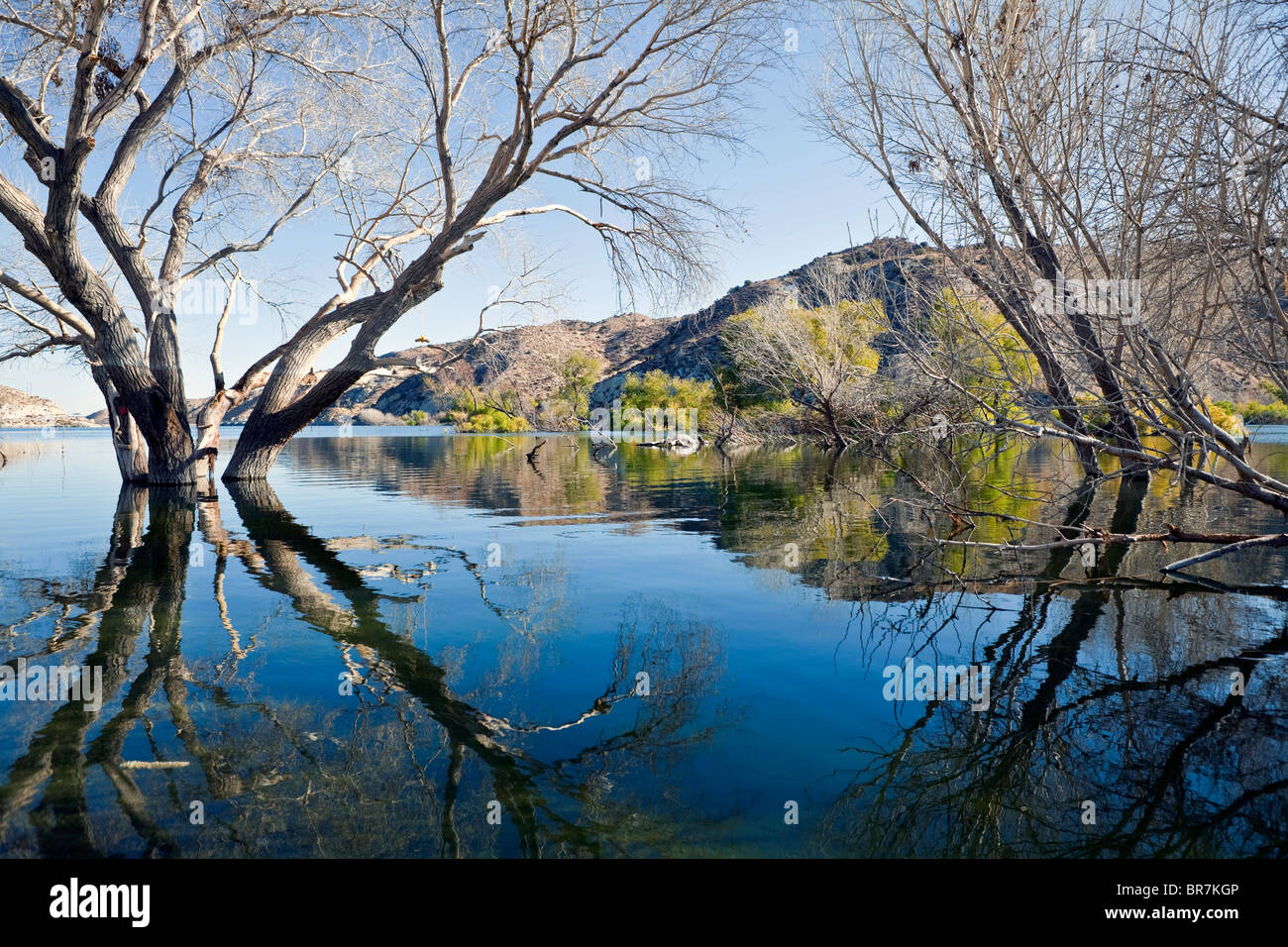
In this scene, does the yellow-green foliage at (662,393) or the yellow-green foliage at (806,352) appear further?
the yellow-green foliage at (662,393)

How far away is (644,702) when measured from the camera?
463cm

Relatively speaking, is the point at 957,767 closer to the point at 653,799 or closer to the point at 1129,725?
the point at 1129,725

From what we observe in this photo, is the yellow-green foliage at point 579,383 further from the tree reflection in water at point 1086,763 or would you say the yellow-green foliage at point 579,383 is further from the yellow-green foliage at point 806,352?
the tree reflection in water at point 1086,763

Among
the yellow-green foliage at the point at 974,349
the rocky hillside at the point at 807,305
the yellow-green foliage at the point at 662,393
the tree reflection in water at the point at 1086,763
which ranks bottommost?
the tree reflection in water at the point at 1086,763

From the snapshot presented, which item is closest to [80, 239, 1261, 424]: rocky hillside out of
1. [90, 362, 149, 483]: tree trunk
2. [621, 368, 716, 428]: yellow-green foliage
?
[90, 362, 149, 483]: tree trunk

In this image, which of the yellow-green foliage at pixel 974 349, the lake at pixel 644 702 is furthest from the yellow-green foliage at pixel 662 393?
the yellow-green foliage at pixel 974 349

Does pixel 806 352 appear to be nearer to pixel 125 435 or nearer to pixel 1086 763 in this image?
pixel 125 435

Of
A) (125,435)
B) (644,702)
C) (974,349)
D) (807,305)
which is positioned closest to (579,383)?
(807,305)

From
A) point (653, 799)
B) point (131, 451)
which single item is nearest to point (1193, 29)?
point (653, 799)

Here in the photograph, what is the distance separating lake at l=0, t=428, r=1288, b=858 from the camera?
10.7 feet

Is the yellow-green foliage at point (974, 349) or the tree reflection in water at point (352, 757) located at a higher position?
the yellow-green foliage at point (974, 349)

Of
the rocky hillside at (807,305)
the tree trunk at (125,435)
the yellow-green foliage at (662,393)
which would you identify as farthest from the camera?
the yellow-green foliage at (662,393)

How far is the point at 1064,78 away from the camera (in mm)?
5117

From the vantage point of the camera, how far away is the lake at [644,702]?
10.7 feet
